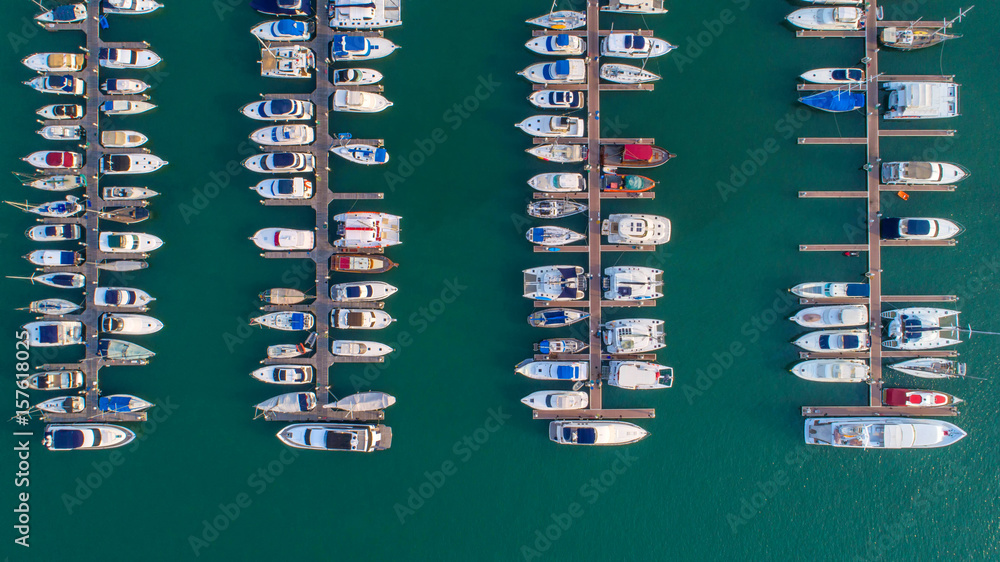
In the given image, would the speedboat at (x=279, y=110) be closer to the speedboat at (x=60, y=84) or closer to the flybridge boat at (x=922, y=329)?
the speedboat at (x=60, y=84)

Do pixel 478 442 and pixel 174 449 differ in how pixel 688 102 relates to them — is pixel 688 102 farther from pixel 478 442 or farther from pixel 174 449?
pixel 174 449

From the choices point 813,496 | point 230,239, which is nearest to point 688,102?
point 813,496

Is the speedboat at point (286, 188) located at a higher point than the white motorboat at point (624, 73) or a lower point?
lower

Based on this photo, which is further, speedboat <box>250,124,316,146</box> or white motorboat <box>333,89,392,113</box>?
speedboat <box>250,124,316,146</box>

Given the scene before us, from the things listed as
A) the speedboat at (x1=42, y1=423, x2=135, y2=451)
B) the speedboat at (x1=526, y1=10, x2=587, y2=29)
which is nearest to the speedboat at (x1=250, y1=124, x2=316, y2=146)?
the speedboat at (x1=526, y1=10, x2=587, y2=29)

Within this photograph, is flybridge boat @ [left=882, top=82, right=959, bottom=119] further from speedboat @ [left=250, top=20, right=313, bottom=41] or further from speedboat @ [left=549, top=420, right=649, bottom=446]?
speedboat @ [left=250, top=20, right=313, bottom=41]

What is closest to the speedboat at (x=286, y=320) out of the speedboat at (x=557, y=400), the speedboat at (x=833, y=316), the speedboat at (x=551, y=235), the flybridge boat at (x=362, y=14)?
the speedboat at (x=557, y=400)

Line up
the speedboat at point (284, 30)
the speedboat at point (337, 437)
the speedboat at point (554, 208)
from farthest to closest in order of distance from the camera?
the speedboat at point (284, 30) < the speedboat at point (554, 208) < the speedboat at point (337, 437)
